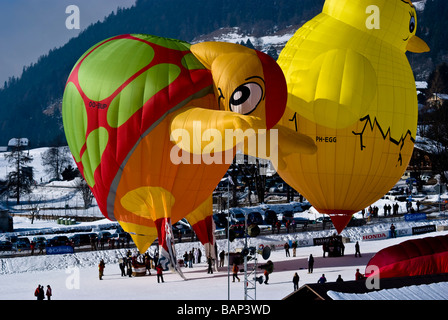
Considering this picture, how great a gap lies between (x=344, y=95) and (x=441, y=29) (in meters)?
170

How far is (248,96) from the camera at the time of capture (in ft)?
85.5

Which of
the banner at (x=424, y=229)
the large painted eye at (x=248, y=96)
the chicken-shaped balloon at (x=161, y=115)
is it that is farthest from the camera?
the banner at (x=424, y=229)

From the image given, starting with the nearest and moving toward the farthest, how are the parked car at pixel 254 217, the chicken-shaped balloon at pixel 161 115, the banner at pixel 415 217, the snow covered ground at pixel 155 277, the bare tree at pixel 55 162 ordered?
the chicken-shaped balloon at pixel 161 115 → the snow covered ground at pixel 155 277 → the banner at pixel 415 217 → the parked car at pixel 254 217 → the bare tree at pixel 55 162

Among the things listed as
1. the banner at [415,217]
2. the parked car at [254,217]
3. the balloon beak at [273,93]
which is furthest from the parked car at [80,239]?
the balloon beak at [273,93]

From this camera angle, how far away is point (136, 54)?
A: 1133 inches

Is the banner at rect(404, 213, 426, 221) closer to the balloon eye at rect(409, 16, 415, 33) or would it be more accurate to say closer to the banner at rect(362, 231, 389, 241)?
the banner at rect(362, 231, 389, 241)

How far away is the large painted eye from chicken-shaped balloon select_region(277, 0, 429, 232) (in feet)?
16.4

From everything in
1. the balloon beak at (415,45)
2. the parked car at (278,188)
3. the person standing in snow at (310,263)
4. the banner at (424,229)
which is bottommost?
the person standing in snow at (310,263)

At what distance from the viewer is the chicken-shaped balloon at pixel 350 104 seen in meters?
30.5

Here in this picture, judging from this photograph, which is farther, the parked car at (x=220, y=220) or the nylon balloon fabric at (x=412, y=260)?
the parked car at (x=220, y=220)

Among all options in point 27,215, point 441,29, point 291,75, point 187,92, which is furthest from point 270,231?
point 441,29

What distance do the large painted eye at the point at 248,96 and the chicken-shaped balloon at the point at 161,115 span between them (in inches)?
1.3

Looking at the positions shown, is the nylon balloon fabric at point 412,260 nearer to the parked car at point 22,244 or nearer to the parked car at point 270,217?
the parked car at point 22,244

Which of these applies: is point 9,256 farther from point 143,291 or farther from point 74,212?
point 74,212
